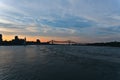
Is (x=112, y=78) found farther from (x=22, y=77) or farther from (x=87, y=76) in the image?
(x=22, y=77)

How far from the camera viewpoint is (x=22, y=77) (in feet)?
71.9

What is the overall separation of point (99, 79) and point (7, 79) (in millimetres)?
10052

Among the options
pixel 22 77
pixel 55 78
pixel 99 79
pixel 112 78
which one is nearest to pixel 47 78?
pixel 55 78

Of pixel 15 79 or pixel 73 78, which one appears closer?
pixel 15 79

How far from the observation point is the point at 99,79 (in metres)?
22.1

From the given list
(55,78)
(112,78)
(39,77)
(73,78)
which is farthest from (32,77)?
(112,78)

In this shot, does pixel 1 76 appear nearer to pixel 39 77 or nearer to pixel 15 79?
pixel 15 79

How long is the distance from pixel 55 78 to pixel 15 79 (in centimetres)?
432

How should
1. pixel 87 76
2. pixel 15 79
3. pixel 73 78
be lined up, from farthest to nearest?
pixel 87 76 → pixel 73 78 → pixel 15 79

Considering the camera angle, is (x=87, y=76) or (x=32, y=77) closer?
(x=32, y=77)

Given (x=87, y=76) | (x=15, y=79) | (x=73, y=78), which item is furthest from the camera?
(x=87, y=76)

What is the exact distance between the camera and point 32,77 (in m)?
22.0

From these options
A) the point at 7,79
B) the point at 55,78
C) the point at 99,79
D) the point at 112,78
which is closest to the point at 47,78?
the point at 55,78

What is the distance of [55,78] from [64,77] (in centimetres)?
118
